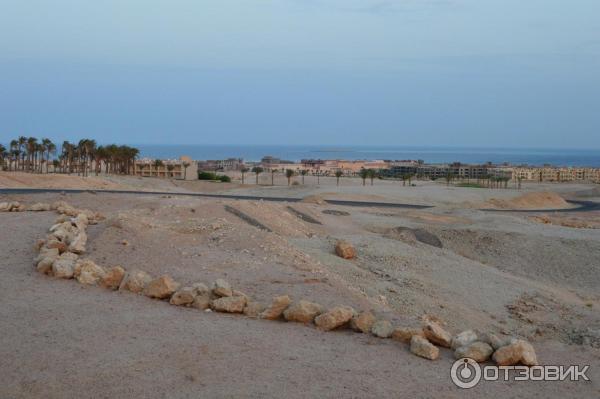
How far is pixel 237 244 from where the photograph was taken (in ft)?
57.8

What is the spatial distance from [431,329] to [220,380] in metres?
3.42

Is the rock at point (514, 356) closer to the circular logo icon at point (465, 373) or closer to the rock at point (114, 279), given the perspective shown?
the circular logo icon at point (465, 373)

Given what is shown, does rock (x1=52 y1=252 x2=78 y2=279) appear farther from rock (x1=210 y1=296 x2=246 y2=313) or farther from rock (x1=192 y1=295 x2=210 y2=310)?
rock (x1=210 y1=296 x2=246 y2=313)

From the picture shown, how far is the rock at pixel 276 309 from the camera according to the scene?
11.1 m

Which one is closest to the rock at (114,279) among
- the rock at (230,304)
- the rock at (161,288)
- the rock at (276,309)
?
the rock at (161,288)

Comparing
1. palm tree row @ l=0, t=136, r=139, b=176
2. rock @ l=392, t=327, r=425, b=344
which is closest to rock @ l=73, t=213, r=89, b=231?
rock @ l=392, t=327, r=425, b=344

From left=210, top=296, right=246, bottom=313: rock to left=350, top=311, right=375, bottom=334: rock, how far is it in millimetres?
1902

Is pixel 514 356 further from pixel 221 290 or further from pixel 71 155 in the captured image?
pixel 71 155

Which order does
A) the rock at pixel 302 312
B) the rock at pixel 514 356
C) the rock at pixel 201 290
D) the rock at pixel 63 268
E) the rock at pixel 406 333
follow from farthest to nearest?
the rock at pixel 63 268 < the rock at pixel 201 290 < the rock at pixel 302 312 < the rock at pixel 406 333 < the rock at pixel 514 356

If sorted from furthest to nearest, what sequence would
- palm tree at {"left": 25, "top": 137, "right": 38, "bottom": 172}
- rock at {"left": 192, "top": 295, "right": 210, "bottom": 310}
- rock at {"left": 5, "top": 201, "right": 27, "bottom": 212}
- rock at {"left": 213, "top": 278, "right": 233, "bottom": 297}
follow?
palm tree at {"left": 25, "top": 137, "right": 38, "bottom": 172} → rock at {"left": 5, "top": 201, "right": 27, "bottom": 212} → rock at {"left": 213, "top": 278, "right": 233, "bottom": 297} → rock at {"left": 192, "top": 295, "right": 210, "bottom": 310}

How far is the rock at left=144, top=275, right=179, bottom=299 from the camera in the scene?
12047mm

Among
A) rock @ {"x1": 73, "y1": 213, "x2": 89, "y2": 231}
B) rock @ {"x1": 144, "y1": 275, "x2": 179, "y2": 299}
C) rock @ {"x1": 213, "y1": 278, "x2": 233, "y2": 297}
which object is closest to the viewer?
rock @ {"x1": 213, "y1": 278, "x2": 233, "y2": 297}

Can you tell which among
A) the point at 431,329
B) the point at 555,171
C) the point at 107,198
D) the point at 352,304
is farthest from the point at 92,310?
the point at 555,171

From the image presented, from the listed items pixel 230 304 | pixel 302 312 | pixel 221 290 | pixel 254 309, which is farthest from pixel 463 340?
pixel 221 290
